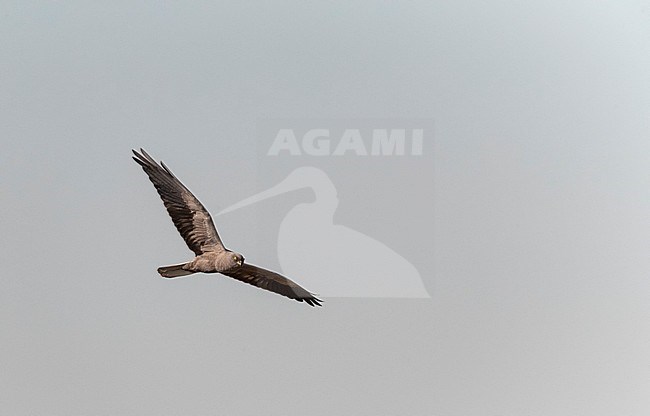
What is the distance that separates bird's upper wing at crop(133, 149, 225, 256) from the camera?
112 inches

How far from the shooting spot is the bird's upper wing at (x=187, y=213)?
285cm

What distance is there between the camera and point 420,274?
11.6 ft

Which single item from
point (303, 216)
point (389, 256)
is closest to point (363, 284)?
point (389, 256)

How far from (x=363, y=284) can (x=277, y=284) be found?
732 millimetres

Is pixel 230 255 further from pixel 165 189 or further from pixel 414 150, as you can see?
pixel 414 150

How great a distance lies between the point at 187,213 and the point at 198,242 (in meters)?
0.11

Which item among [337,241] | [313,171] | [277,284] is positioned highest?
[313,171]

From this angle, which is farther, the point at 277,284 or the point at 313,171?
the point at 313,171

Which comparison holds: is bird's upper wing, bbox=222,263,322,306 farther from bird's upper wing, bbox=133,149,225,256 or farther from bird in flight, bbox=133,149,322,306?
bird's upper wing, bbox=133,149,225,256

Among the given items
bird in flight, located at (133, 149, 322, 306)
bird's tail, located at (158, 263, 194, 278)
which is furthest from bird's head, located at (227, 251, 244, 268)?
bird's tail, located at (158, 263, 194, 278)

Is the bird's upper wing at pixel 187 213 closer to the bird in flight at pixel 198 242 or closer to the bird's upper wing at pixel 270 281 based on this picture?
the bird in flight at pixel 198 242

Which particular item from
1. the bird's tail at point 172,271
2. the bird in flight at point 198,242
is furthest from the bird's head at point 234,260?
the bird's tail at point 172,271

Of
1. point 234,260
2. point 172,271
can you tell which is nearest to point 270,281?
point 234,260

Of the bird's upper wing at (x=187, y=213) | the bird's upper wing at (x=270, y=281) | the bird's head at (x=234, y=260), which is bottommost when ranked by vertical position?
the bird's upper wing at (x=270, y=281)
